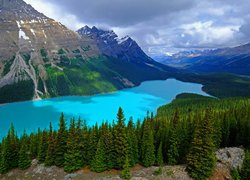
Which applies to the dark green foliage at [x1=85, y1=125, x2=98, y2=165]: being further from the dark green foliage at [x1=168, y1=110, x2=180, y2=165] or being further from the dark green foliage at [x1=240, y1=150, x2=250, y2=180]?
the dark green foliage at [x1=240, y1=150, x2=250, y2=180]

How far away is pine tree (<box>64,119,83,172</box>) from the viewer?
211ft

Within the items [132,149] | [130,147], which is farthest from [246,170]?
[132,149]

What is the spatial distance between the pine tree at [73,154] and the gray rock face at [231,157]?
2881 centimetres

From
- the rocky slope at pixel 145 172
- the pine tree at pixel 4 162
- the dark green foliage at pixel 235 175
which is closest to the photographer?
the dark green foliage at pixel 235 175

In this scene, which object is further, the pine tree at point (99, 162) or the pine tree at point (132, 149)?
the pine tree at point (132, 149)

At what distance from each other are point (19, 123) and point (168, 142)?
470 ft

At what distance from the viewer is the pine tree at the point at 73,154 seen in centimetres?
6431

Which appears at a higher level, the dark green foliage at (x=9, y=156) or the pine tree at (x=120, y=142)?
the pine tree at (x=120, y=142)

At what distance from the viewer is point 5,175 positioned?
7106 cm

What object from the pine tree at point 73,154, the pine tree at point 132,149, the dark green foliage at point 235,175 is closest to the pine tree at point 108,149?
the pine tree at point 132,149

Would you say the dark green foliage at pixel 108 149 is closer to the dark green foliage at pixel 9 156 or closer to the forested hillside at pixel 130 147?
the forested hillside at pixel 130 147

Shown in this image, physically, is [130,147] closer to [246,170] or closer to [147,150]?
[147,150]

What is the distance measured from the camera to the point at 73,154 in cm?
6488

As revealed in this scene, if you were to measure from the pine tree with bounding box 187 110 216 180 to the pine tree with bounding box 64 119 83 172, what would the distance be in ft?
76.9
